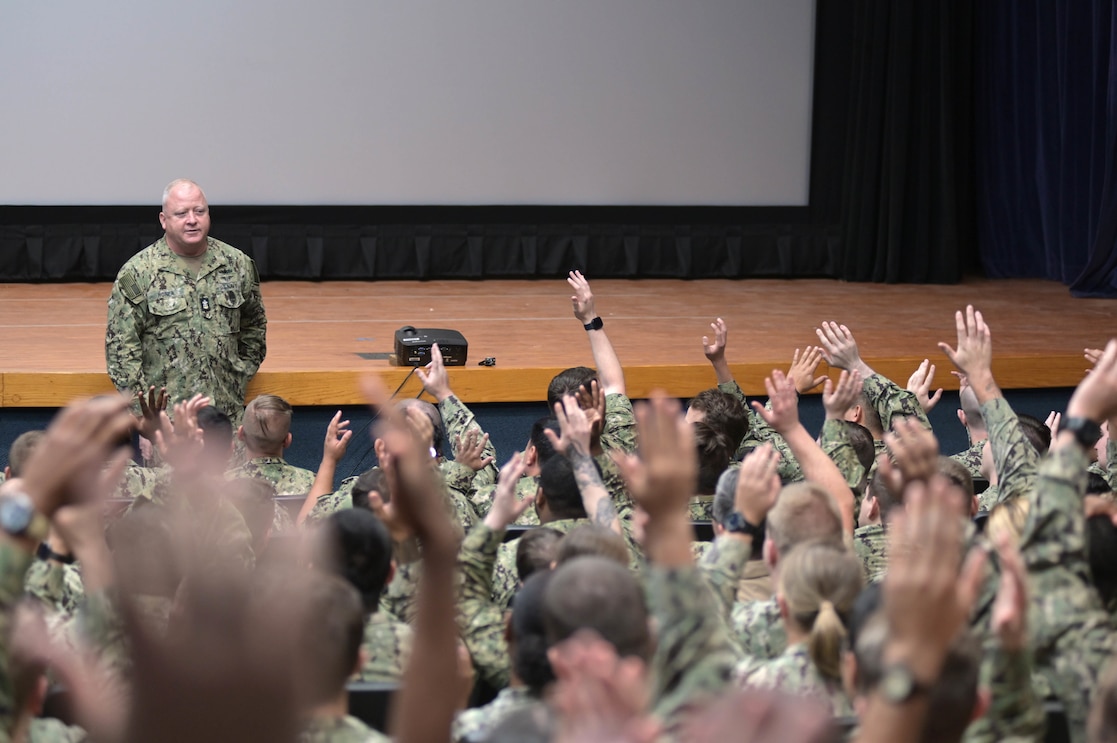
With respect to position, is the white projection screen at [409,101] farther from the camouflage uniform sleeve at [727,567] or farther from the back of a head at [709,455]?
the camouflage uniform sleeve at [727,567]

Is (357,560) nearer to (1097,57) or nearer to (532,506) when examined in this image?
(532,506)

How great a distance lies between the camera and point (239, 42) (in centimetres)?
838

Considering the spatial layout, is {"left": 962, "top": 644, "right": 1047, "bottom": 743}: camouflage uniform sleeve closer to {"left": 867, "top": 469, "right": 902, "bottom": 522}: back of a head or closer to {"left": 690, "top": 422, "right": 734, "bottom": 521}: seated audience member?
{"left": 867, "top": 469, "right": 902, "bottom": 522}: back of a head

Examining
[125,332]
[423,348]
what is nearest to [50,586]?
[125,332]

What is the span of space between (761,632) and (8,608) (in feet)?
4.00

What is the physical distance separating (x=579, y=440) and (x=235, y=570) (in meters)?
1.60

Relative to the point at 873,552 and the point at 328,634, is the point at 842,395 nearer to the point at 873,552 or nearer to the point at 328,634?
the point at 873,552

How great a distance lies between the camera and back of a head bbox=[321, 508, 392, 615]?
2.17m

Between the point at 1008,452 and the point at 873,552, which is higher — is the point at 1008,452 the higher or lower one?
the higher one

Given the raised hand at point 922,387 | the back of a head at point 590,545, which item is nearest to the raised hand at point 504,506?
the back of a head at point 590,545

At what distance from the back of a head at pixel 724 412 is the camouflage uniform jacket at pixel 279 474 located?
46.1 inches

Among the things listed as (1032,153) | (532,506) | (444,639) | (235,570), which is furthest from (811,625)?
(1032,153)

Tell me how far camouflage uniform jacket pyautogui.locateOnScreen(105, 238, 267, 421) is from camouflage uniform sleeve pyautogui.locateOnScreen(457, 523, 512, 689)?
2.63 m

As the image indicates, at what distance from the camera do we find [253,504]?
9.38 feet
